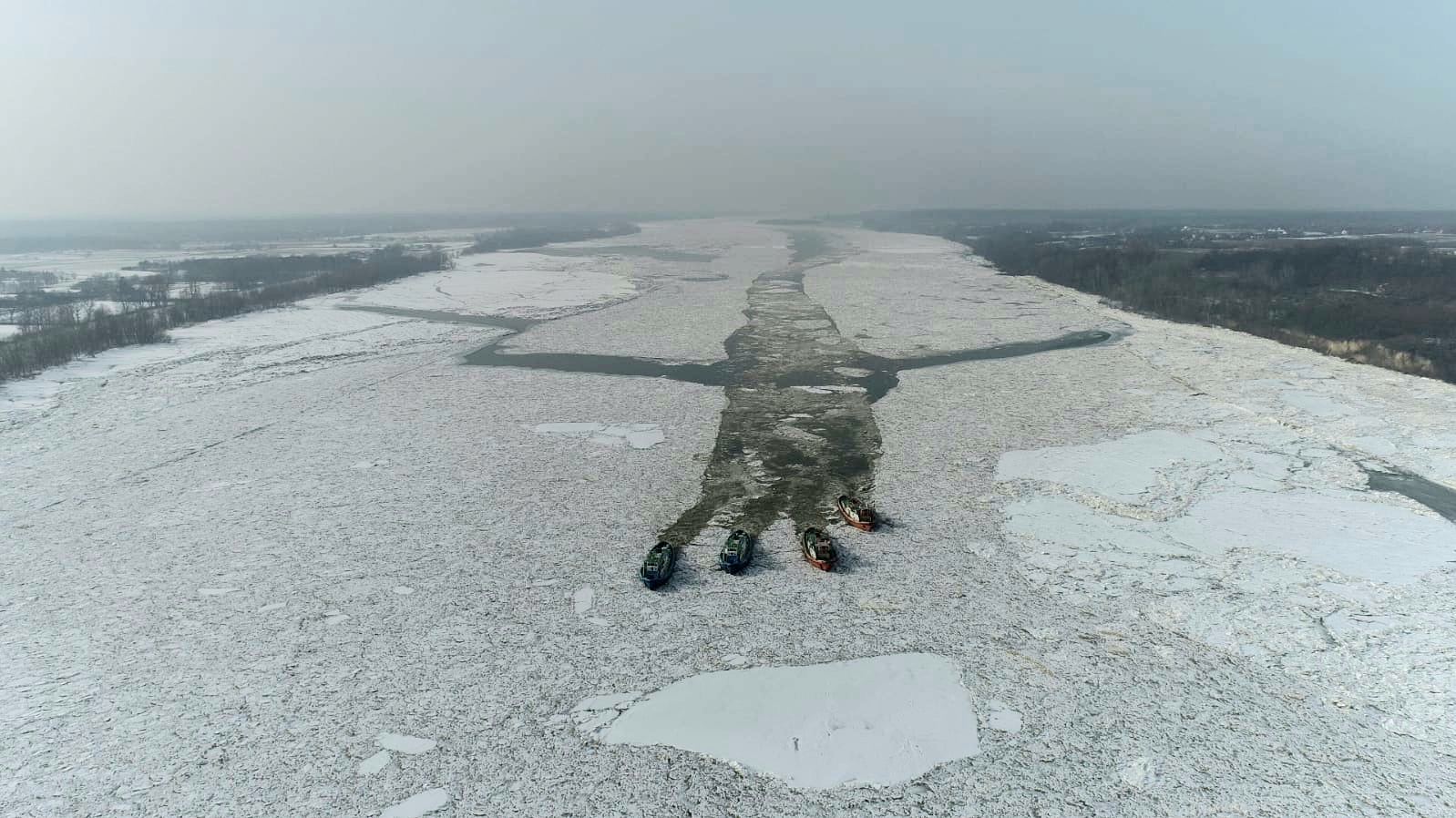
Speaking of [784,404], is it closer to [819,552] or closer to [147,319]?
[819,552]

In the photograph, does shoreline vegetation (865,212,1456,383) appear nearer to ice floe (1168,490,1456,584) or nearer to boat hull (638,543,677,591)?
ice floe (1168,490,1456,584)

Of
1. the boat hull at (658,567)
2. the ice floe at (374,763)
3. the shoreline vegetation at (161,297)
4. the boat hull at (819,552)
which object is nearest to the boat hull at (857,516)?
the boat hull at (819,552)

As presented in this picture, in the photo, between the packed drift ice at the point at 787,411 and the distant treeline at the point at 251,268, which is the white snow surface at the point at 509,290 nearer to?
the packed drift ice at the point at 787,411

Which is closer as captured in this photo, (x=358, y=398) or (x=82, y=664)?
(x=82, y=664)

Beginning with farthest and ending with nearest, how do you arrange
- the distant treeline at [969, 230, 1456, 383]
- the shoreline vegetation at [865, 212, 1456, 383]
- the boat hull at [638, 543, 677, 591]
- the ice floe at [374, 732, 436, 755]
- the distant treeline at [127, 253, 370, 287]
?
the distant treeline at [127, 253, 370, 287] < the distant treeline at [969, 230, 1456, 383] < the shoreline vegetation at [865, 212, 1456, 383] < the boat hull at [638, 543, 677, 591] < the ice floe at [374, 732, 436, 755]

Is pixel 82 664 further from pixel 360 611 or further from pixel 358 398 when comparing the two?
pixel 358 398

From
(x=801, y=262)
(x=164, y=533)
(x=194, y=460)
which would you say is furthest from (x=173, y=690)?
(x=801, y=262)

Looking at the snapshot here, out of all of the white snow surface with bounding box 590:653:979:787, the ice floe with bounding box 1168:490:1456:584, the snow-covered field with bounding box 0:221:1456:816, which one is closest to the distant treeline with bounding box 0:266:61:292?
the snow-covered field with bounding box 0:221:1456:816
